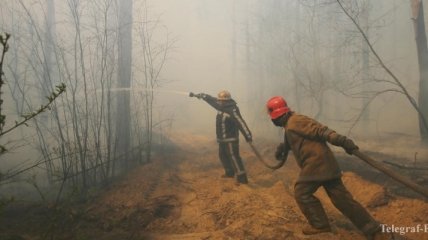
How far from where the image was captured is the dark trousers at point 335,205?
4.09 m

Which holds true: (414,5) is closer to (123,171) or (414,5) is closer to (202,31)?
(123,171)

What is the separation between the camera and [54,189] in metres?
8.08

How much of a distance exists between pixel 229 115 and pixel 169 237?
3.41 metres

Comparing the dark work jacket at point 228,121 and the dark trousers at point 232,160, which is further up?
the dark work jacket at point 228,121

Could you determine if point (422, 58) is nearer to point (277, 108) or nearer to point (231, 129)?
point (231, 129)

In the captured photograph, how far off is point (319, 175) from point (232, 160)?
3.35 meters

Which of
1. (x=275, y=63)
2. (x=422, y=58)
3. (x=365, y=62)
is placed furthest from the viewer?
(x=275, y=63)

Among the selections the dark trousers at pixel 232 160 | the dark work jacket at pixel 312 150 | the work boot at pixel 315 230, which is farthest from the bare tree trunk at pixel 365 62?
the work boot at pixel 315 230

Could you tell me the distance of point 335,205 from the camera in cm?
427

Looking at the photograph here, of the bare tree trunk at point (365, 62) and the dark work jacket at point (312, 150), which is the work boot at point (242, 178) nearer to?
the dark work jacket at point (312, 150)

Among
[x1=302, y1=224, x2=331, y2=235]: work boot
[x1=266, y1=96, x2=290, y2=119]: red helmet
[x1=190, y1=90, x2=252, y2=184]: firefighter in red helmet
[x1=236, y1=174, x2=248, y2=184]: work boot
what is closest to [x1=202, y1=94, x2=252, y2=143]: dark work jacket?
[x1=190, y1=90, x2=252, y2=184]: firefighter in red helmet

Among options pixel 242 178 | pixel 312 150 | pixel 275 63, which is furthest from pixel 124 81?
pixel 275 63

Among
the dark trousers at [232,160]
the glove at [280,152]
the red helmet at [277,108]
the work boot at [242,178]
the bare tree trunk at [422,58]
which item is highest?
the bare tree trunk at [422,58]

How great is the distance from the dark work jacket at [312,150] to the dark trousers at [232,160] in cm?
299
